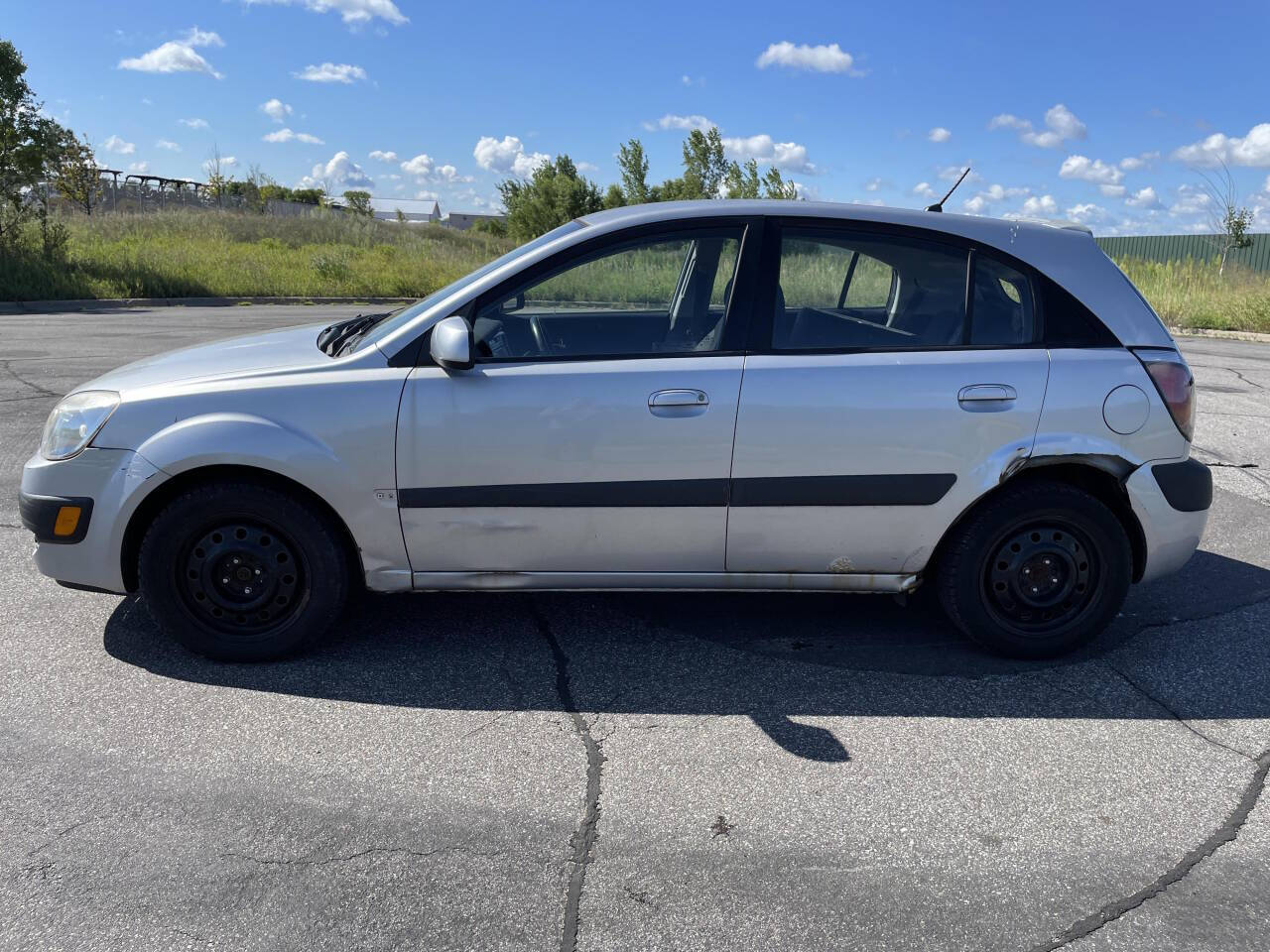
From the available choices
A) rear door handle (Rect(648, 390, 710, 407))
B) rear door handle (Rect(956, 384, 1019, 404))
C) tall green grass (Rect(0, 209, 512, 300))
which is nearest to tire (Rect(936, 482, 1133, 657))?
rear door handle (Rect(956, 384, 1019, 404))

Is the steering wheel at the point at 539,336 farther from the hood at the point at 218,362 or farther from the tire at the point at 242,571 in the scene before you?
the tire at the point at 242,571

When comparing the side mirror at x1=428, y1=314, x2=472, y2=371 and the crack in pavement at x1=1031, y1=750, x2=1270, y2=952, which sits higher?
the side mirror at x1=428, y1=314, x2=472, y2=371

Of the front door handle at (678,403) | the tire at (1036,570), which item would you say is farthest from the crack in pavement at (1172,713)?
the front door handle at (678,403)

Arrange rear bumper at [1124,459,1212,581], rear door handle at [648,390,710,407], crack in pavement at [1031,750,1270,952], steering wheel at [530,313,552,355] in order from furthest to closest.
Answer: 1. rear bumper at [1124,459,1212,581]
2. steering wheel at [530,313,552,355]
3. rear door handle at [648,390,710,407]
4. crack in pavement at [1031,750,1270,952]

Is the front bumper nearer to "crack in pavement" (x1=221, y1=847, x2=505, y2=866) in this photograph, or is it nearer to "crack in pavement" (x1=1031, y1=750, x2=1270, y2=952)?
"crack in pavement" (x1=221, y1=847, x2=505, y2=866)

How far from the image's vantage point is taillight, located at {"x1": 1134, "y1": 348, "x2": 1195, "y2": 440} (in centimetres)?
388

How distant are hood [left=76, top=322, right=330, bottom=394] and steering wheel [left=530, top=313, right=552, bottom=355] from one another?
2.62 feet

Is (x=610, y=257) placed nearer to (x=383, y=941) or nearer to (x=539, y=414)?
(x=539, y=414)

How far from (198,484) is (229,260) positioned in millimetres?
25277

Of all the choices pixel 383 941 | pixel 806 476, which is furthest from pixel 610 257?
pixel 383 941

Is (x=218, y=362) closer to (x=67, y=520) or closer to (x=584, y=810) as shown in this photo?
(x=67, y=520)

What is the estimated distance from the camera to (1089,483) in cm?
402

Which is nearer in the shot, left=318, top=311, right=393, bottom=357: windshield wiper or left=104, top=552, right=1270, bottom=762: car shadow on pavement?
left=104, top=552, right=1270, bottom=762: car shadow on pavement

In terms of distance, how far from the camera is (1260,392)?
37.1ft
